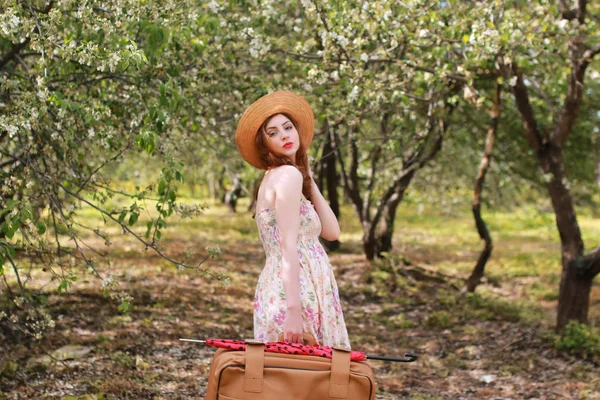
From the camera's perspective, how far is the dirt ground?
5617mm

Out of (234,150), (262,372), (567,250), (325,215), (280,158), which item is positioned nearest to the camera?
(262,372)

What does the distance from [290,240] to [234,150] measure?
6.10 metres

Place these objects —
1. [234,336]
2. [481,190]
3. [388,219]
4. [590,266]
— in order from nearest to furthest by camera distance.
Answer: [590,266] → [234,336] → [481,190] → [388,219]

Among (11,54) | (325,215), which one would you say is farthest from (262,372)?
(11,54)

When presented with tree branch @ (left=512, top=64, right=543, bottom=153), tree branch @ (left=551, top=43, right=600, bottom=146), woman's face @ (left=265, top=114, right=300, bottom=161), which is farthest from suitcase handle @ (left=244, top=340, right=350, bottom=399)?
tree branch @ (left=512, top=64, right=543, bottom=153)

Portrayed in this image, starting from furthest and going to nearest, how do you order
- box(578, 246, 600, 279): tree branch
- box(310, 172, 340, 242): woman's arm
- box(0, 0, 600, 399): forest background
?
1. box(578, 246, 600, 279): tree branch
2. box(0, 0, 600, 399): forest background
3. box(310, 172, 340, 242): woman's arm

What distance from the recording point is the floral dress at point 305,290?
3.42m

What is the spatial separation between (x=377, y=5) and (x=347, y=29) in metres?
0.41

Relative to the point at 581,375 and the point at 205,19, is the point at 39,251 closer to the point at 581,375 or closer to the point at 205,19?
the point at 205,19

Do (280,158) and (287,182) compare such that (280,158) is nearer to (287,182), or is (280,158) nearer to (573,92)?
(287,182)

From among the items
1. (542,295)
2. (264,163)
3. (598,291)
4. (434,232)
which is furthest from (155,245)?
(434,232)

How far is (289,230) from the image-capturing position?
335cm

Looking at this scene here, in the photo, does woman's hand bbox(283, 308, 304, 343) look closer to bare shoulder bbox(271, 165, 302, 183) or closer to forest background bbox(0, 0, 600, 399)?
bare shoulder bbox(271, 165, 302, 183)

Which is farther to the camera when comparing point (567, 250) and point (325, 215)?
point (567, 250)
